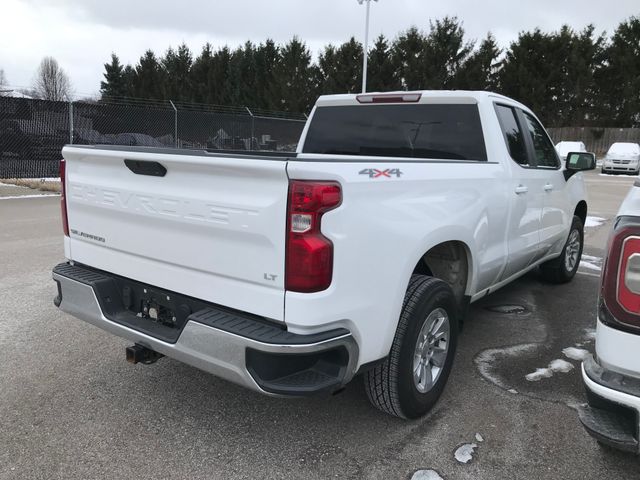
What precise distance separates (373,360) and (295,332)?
506 millimetres

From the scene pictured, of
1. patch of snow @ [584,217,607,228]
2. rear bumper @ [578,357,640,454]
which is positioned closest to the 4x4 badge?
rear bumper @ [578,357,640,454]

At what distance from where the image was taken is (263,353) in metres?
2.36

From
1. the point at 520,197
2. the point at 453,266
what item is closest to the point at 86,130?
the point at 520,197

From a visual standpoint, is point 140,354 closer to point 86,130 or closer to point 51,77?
point 86,130

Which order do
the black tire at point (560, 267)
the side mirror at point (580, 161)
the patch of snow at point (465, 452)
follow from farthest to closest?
the black tire at point (560, 267) < the side mirror at point (580, 161) < the patch of snow at point (465, 452)

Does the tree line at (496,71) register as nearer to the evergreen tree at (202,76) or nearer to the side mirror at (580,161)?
the evergreen tree at (202,76)

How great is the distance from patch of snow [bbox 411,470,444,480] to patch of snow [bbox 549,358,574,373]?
5.40 feet

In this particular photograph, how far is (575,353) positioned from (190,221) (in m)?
3.17

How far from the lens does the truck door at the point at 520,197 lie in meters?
4.18

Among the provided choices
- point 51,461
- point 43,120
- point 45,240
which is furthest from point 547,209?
point 43,120

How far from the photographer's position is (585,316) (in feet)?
16.8

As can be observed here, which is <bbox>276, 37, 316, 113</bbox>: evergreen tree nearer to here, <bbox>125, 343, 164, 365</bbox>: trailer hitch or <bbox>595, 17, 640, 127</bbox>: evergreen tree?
<bbox>595, 17, 640, 127</bbox>: evergreen tree

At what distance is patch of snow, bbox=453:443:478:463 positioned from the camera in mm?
2814

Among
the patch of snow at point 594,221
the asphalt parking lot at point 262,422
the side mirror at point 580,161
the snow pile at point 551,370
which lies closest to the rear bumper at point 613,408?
the asphalt parking lot at point 262,422
